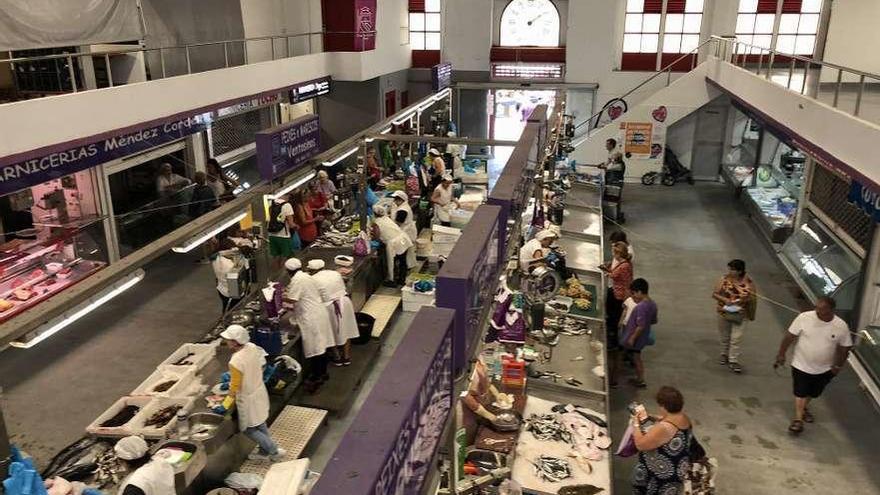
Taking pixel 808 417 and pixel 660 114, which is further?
pixel 660 114

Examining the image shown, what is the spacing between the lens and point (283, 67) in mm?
14398

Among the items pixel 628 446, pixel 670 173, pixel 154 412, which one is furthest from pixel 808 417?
pixel 670 173

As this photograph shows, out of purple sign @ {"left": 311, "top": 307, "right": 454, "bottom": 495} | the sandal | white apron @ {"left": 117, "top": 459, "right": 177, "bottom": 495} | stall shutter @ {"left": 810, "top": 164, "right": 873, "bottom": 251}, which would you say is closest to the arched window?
stall shutter @ {"left": 810, "top": 164, "right": 873, "bottom": 251}

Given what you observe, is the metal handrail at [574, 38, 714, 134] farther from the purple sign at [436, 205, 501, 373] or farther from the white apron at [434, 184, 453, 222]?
the purple sign at [436, 205, 501, 373]

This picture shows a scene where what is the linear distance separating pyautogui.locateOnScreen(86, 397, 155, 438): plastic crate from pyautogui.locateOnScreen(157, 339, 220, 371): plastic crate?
0.57 meters

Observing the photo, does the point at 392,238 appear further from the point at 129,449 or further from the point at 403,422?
the point at 403,422

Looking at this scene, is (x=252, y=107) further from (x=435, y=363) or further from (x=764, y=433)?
(x=435, y=363)

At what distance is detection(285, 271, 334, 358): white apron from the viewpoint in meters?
7.87

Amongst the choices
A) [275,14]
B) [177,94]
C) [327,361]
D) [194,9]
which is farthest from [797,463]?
[275,14]

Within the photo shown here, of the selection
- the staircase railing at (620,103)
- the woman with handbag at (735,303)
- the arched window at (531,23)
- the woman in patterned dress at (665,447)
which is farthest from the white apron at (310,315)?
the arched window at (531,23)

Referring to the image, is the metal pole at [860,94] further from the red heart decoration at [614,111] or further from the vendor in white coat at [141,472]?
the red heart decoration at [614,111]

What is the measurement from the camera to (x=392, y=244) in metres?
10.6

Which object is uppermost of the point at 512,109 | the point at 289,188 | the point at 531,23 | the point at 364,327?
the point at 531,23

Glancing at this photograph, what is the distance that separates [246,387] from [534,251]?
3.47m
